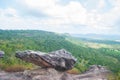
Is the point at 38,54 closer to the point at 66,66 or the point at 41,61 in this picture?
the point at 41,61

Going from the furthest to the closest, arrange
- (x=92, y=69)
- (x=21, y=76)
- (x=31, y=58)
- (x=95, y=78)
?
(x=92, y=69)
(x=95, y=78)
(x=21, y=76)
(x=31, y=58)

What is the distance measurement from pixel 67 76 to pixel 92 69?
2085 centimetres

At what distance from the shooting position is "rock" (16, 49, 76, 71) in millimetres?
59072

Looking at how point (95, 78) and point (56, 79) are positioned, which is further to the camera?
point (95, 78)

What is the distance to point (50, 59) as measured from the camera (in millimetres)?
60594

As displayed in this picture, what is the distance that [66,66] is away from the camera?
62.6 metres

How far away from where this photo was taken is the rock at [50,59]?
59072 millimetres

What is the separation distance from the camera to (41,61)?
60.4 metres

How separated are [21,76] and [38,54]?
799cm

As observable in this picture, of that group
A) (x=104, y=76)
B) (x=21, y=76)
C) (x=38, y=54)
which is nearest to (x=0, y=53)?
(x=21, y=76)

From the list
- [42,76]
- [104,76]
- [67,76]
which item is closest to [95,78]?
[104,76]

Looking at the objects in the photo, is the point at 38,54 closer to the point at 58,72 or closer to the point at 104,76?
the point at 58,72

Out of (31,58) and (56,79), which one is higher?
(31,58)

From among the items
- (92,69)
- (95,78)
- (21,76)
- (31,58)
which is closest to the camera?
(31,58)
